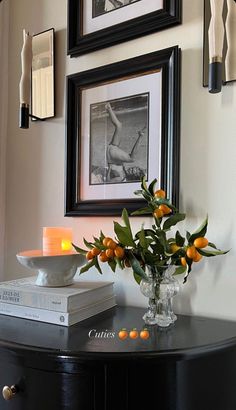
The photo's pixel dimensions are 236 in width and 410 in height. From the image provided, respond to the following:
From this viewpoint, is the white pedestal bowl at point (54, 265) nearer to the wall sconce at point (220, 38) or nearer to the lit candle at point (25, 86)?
the lit candle at point (25, 86)

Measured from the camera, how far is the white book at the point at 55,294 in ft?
3.14

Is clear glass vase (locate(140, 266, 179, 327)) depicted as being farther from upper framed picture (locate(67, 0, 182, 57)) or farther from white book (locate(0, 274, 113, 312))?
upper framed picture (locate(67, 0, 182, 57))

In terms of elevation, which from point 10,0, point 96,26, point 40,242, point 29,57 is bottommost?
point 40,242

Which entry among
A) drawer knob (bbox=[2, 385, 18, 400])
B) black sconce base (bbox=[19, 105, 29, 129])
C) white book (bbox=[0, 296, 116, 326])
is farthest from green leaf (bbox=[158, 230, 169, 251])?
black sconce base (bbox=[19, 105, 29, 129])

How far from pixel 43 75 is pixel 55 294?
88 cm

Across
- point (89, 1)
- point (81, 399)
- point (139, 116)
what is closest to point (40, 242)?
point (139, 116)

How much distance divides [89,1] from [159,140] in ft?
1.98

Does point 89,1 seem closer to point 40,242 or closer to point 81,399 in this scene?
point 40,242

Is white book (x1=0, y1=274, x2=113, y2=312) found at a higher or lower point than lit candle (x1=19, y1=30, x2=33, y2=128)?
lower

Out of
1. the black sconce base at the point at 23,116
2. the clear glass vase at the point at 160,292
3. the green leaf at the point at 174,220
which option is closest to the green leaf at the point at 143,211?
the green leaf at the point at 174,220

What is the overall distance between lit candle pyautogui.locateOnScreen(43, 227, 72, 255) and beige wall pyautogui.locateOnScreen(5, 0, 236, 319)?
0.12 m

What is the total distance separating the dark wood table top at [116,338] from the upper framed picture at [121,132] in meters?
0.35

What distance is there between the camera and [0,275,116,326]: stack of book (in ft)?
3.13

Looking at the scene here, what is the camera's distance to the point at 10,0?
5.18ft
